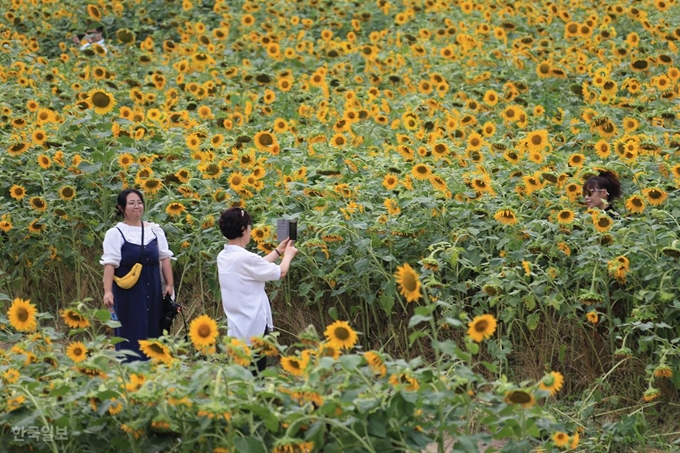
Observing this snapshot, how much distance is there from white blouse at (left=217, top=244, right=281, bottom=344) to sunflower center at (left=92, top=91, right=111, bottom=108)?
7.90 feet

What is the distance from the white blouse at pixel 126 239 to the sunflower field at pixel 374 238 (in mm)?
341

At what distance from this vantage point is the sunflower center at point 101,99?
757cm

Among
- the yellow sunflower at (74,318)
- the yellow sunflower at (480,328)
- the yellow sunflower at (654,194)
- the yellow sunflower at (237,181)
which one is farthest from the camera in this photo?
the yellow sunflower at (237,181)

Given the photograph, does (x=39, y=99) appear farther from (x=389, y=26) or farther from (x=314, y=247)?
(x=389, y=26)

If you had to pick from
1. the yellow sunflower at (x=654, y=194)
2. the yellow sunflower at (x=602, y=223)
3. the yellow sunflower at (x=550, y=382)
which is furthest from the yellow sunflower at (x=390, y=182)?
the yellow sunflower at (x=550, y=382)

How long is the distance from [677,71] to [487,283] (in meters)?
3.52

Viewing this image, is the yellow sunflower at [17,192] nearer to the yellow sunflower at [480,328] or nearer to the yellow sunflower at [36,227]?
the yellow sunflower at [36,227]

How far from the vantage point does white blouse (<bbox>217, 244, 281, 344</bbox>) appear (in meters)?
5.51

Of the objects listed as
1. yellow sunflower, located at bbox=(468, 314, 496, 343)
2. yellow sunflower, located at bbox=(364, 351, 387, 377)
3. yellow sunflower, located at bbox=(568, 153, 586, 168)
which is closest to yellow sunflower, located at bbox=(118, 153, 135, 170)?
yellow sunflower, located at bbox=(568, 153, 586, 168)

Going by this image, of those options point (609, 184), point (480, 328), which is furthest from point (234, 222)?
point (609, 184)

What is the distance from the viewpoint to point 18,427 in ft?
12.6

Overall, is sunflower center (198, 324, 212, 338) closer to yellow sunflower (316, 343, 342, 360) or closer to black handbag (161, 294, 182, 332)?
yellow sunflower (316, 343, 342, 360)

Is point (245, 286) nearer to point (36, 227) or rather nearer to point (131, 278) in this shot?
point (131, 278)

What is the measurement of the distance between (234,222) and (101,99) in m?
2.47
